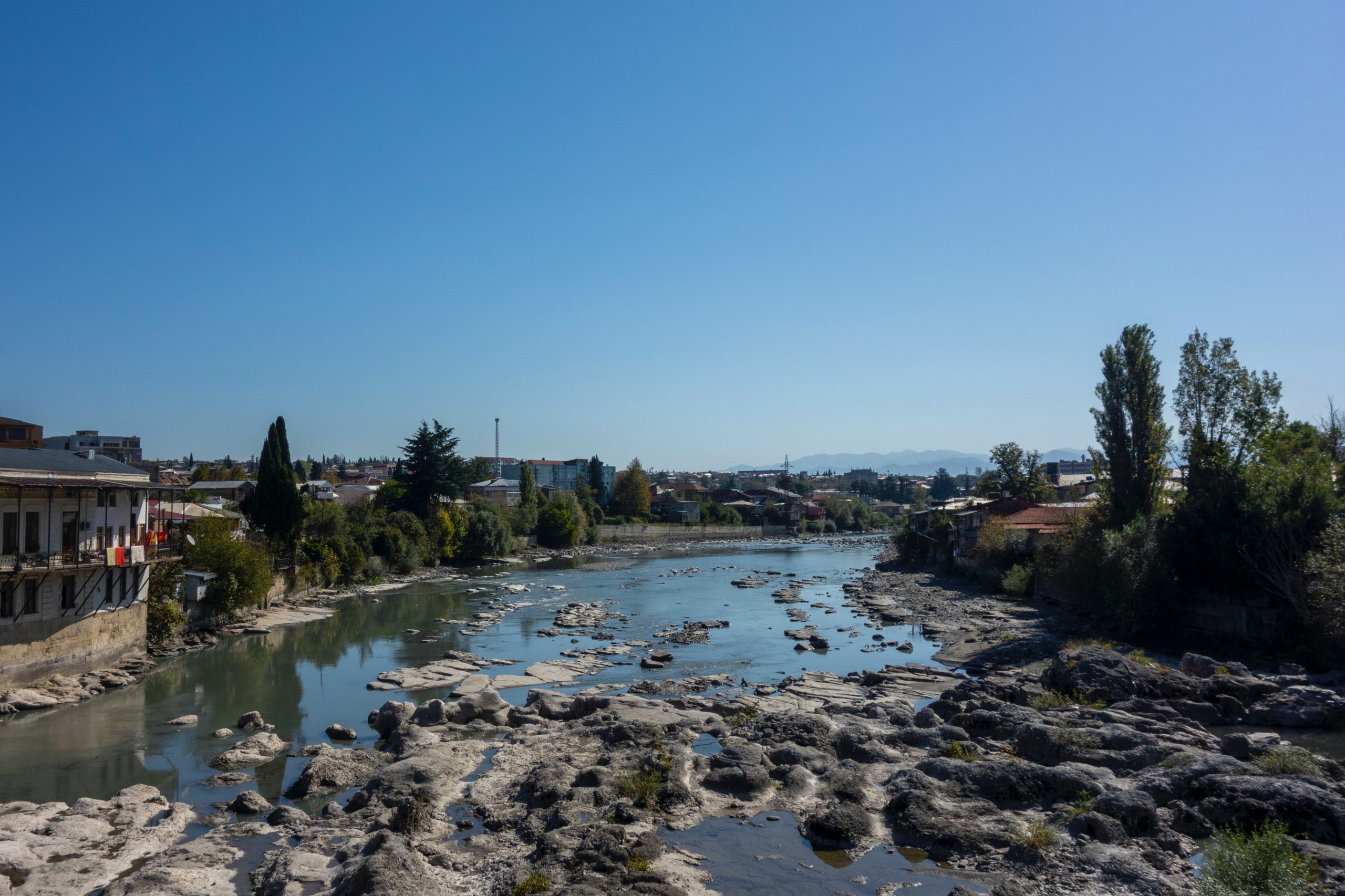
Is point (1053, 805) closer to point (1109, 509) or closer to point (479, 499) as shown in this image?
point (1109, 509)

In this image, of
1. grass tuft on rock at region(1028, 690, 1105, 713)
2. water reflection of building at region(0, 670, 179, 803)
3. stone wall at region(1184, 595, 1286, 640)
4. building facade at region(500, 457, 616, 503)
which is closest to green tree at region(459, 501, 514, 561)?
water reflection of building at region(0, 670, 179, 803)

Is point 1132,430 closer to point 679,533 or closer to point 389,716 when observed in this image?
point 389,716

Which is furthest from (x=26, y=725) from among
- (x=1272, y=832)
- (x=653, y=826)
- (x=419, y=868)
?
(x=1272, y=832)

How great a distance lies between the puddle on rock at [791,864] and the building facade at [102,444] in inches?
3545

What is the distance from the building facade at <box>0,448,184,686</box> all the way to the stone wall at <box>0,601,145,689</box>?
1.1 inches

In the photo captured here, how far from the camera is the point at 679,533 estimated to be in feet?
378

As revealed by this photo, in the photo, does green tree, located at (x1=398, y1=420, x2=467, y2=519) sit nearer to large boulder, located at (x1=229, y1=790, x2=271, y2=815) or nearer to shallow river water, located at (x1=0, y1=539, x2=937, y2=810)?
shallow river water, located at (x1=0, y1=539, x2=937, y2=810)

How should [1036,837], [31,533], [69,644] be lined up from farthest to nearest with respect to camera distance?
[69,644] < [31,533] < [1036,837]

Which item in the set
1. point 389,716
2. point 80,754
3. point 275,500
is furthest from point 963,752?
point 275,500

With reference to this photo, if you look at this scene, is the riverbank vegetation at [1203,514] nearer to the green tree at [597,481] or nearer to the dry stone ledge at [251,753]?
the dry stone ledge at [251,753]

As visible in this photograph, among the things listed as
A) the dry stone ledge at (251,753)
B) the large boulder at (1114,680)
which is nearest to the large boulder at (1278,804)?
the large boulder at (1114,680)

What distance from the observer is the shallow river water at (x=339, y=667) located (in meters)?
18.6

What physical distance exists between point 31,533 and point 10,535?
797 mm

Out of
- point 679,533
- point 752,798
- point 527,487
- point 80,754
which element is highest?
point 527,487
